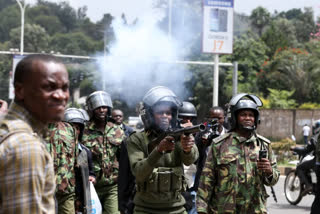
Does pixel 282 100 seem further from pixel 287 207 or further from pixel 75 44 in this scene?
pixel 75 44

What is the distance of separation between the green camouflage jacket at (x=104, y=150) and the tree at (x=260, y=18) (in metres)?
75.5

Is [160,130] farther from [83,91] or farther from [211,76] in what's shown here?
[83,91]

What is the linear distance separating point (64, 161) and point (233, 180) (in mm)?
1718

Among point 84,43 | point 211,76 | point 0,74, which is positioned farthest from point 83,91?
point 211,76

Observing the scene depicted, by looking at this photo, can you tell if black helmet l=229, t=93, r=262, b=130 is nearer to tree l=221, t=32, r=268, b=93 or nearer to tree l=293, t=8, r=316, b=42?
tree l=221, t=32, r=268, b=93

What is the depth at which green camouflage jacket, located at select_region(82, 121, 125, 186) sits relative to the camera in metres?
6.66

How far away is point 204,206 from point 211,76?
125 feet

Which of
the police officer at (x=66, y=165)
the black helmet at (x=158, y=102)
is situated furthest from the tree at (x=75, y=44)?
the black helmet at (x=158, y=102)

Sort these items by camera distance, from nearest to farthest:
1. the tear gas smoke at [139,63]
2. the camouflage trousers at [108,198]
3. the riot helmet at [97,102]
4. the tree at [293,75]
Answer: the camouflage trousers at [108,198], the riot helmet at [97,102], the tear gas smoke at [139,63], the tree at [293,75]

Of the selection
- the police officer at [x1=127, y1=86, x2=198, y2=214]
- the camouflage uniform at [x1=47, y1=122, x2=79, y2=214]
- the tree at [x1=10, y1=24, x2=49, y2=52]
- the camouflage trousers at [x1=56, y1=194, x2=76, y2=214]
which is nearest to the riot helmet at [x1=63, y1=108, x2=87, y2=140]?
the camouflage uniform at [x1=47, y1=122, x2=79, y2=214]

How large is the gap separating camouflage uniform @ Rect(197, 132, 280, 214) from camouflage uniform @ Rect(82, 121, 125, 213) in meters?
2.16

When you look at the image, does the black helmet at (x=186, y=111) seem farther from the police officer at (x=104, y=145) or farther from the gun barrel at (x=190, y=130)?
the gun barrel at (x=190, y=130)

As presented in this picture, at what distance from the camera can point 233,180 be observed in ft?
15.0

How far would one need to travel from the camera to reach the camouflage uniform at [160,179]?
4309 mm
